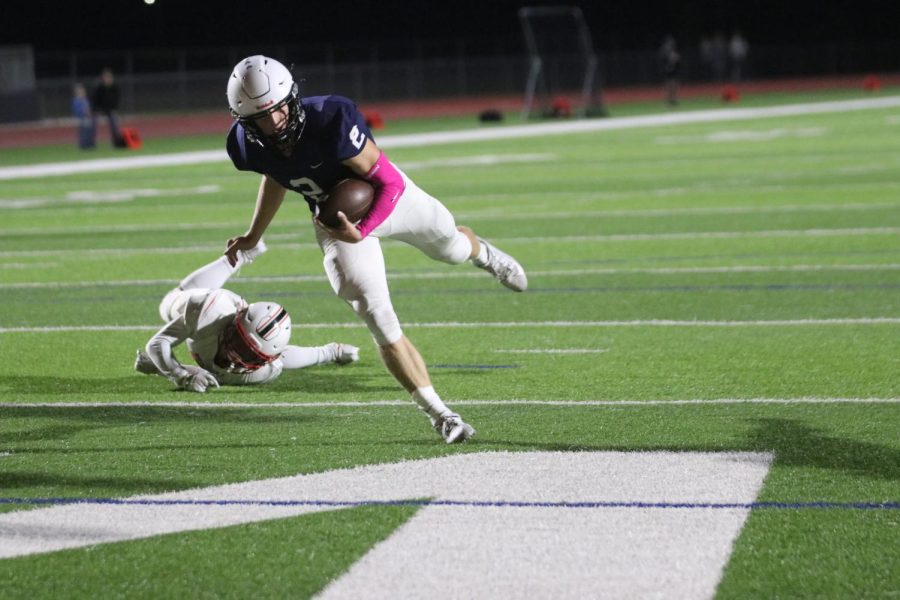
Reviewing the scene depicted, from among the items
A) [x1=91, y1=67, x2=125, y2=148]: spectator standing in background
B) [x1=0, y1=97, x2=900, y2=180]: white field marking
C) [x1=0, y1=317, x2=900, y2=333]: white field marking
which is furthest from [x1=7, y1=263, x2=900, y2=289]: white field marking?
[x1=91, y1=67, x2=125, y2=148]: spectator standing in background

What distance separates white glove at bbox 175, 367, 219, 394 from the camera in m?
7.04

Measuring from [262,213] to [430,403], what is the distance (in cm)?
135

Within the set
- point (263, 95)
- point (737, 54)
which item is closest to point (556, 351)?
point (263, 95)

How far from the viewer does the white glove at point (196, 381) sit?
7043mm

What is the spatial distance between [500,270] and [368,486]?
7.85 feet

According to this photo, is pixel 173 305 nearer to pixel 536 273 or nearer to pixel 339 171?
pixel 339 171

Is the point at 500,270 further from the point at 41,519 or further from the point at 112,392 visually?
the point at 41,519

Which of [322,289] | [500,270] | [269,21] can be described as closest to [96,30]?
[269,21]

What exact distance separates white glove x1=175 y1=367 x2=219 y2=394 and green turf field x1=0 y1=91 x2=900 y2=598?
0.40ft

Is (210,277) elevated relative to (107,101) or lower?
elevated

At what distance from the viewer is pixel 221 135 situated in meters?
30.9

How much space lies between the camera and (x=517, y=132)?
28.6 meters

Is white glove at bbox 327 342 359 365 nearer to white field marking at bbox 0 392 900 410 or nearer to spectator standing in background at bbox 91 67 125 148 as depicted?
white field marking at bbox 0 392 900 410

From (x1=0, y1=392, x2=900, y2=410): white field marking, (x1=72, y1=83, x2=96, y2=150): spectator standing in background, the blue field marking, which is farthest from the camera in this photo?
(x1=72, y1=83, x2=96, y2=150): spectator standing in background
